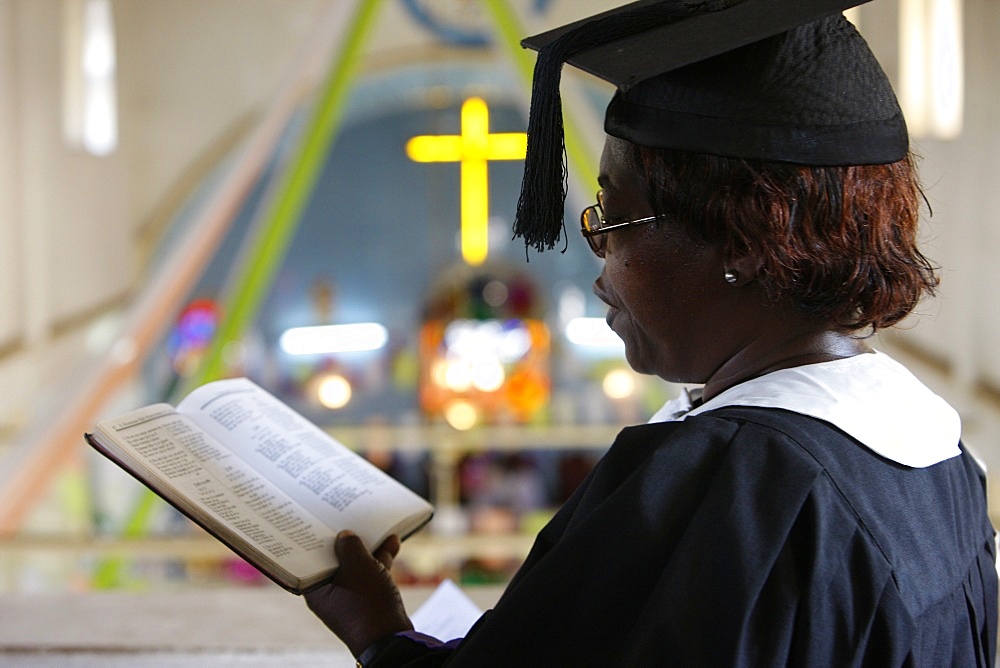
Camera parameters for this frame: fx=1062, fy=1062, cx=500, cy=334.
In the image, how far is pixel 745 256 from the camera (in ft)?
3.19

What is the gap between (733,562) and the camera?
2.81 feet

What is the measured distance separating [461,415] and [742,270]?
319cm

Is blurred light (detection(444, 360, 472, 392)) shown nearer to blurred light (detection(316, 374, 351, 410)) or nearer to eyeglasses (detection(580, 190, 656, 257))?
blurred light (detection(316, 374, 351, 410))

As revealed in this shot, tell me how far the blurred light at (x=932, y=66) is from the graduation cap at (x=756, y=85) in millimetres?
2499

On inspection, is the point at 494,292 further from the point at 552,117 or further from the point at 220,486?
the point at 552,117

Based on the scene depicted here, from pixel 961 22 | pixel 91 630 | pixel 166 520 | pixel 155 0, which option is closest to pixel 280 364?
pixel 166 520

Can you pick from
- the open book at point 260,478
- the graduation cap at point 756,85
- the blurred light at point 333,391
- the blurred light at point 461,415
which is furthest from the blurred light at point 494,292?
the graduation cap at point 756,85

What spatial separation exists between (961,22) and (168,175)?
8.80 ft

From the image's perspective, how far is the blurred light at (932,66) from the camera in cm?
328

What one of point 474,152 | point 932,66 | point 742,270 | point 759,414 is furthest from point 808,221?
point 474,152

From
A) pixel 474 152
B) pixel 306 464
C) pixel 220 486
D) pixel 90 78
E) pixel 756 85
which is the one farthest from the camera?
pixel 474 152

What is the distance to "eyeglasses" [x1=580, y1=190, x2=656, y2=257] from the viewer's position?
1.05 meters

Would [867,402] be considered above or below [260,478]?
above

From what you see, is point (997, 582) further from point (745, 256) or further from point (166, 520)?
point (166, 520)
